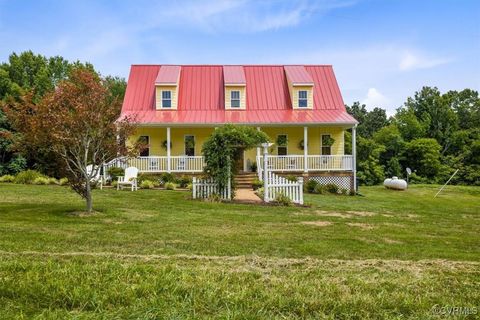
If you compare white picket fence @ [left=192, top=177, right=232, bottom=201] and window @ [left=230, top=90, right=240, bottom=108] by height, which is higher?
window @ [left=230, top=90, right=240, bottom=108]

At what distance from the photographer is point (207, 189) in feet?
46.8

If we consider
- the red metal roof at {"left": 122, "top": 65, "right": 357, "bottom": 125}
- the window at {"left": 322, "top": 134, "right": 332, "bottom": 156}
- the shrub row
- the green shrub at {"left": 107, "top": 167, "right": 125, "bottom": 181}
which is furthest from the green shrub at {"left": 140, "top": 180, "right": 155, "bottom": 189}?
the window at {"left": 322, "top": 134, "right": 332, "bottom": 156}

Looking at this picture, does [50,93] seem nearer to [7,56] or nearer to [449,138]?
[7,56]

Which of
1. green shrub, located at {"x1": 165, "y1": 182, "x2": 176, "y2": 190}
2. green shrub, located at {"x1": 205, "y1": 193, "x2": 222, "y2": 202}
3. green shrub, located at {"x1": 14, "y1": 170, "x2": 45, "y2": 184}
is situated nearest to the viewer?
green shrub, located at {"x1": 205, "y1": 193, "x2": 222, "y2": 202}

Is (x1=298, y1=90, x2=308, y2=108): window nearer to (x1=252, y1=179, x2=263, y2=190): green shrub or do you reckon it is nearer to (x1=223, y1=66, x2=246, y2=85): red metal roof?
(x1=223, y1=66, x2=246, y2=85): red metal roof

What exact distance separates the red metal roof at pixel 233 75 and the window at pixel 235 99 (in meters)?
0.57

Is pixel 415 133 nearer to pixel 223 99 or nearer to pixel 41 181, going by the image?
pixel 223 99

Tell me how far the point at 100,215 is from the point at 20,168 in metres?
16.9

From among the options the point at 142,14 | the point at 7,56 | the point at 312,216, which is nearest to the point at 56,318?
the point at 312,216

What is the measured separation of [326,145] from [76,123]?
54.2 feet

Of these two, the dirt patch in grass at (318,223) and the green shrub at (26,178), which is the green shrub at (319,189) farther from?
the green shrub at (26,178)

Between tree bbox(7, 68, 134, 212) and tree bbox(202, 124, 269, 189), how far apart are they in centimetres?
476

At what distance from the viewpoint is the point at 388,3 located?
38.8 feet

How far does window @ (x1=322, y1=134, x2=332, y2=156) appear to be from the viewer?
75.3 ft
